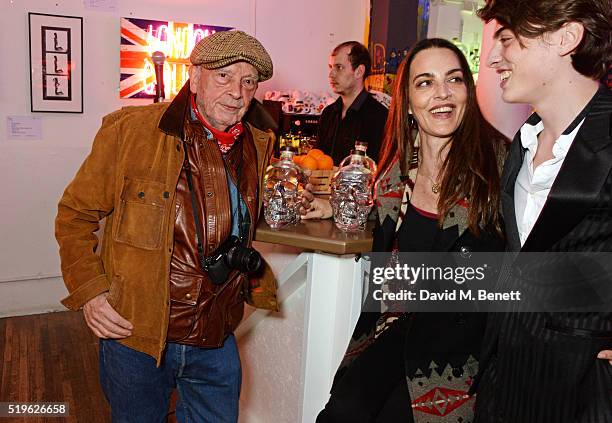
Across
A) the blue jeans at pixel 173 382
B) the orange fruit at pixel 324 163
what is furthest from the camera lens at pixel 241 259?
the orange fruit at pixel 324 163

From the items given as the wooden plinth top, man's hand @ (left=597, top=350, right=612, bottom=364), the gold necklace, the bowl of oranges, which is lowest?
man's hand @ (left=597, top=350, right=612, bottom=364)

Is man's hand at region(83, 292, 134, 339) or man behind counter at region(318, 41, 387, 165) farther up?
man behind counter at region(318, 41, 387, 165)

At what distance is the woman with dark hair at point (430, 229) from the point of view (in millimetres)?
2010

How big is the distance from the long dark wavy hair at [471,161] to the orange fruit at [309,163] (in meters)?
0.75

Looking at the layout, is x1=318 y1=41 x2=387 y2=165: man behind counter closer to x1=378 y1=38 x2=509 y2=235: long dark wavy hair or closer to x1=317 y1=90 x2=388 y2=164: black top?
x1=317 y1=90 x2=388 y2=164: black top

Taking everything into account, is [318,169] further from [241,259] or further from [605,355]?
[605,355]

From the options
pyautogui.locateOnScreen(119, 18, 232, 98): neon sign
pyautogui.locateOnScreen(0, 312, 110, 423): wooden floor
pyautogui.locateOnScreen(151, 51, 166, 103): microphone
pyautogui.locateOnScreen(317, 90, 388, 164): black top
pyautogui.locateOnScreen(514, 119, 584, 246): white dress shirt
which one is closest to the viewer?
pyautogui.locateOnScreen(514, 119, 584, 246): white dress shirt

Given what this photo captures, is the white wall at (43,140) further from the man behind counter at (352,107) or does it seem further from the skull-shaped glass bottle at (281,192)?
the skull-shaped glass bottle at (281,192)

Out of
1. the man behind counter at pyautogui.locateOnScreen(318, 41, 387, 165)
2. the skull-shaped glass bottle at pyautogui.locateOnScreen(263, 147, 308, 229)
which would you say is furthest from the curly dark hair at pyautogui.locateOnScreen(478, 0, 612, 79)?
the man behind counter at pyautogui.locateOnScreen(318, 41, 387, 165)

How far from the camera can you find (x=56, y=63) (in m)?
5.23

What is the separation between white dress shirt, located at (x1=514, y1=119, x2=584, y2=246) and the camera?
175 centimetres

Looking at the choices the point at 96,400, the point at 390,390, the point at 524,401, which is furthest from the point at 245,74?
the point at 96,400

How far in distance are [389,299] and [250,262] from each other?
504 millimetres

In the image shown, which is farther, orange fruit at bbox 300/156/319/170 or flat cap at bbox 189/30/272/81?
orange fruit at bbox 300/156/319/170
